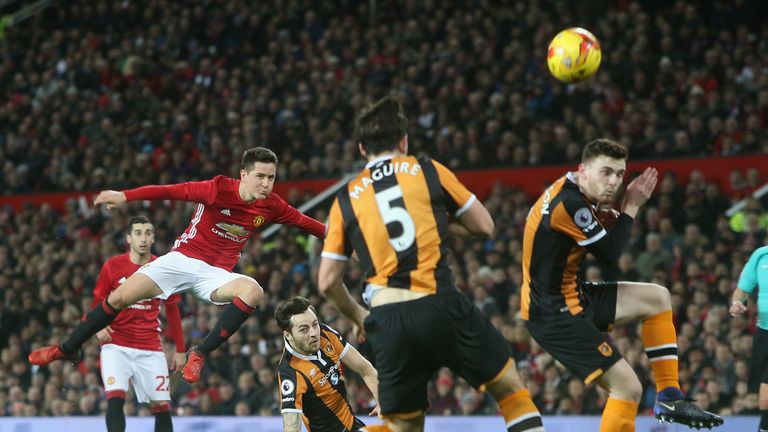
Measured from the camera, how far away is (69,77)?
21016mm

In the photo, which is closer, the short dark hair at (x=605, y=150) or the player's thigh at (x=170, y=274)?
the short dark hair at (x=605, y=150)

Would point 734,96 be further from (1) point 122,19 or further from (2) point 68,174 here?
(1) point 122,19

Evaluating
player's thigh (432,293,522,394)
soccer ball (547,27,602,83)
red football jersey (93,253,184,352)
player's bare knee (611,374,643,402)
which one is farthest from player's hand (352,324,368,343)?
red football jersey (93,253,184,352)

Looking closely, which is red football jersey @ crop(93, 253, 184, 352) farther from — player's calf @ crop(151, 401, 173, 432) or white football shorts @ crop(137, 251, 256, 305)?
white football shorts @ crop(137, 251, 256, 305)

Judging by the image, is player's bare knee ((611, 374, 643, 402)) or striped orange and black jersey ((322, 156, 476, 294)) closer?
striped orange and black jersey ((322, 156, 476, 294))

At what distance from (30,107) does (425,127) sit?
8.79 meters

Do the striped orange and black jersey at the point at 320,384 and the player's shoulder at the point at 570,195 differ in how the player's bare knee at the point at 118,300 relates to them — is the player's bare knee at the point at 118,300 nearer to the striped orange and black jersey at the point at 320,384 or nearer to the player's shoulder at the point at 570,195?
the striped orange and black jersey at the point at 320,384

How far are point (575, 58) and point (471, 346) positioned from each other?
12.7 ft

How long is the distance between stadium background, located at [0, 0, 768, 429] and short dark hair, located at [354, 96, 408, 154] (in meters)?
6.65

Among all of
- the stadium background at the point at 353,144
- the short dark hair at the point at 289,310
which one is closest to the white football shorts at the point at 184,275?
the short dark hair at the point at 289,310

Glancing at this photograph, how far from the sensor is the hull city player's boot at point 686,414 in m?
6.19

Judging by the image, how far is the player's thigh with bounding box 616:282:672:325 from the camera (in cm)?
651

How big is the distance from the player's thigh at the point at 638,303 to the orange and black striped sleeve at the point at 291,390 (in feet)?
7.72

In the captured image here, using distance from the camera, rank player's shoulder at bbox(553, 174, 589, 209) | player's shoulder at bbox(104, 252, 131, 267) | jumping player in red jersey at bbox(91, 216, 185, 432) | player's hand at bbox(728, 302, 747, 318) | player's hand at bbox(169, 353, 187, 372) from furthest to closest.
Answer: player's shoulder at bbox(104, 252, 131, 267) → jumping player in red jersey at bbox(91, 216, 185, 432) → player's hand at bbox(169, 353, 187, 372) → player's hand at bbox(728, 302, 747, 318) → player's shoulder at bbox(553, 174, 589, 209)
